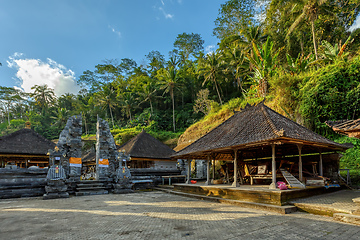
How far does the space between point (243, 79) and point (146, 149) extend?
Result: 22.0 metres

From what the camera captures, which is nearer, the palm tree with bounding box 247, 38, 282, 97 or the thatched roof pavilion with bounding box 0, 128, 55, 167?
the thatched roof pavilion with bounding box 0, 128, 55, 167

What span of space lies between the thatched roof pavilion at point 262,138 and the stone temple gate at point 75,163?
4.17 meters

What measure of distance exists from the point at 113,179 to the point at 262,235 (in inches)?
456

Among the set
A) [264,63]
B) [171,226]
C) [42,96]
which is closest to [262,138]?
[171,226]

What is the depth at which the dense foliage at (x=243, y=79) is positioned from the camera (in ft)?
47.5

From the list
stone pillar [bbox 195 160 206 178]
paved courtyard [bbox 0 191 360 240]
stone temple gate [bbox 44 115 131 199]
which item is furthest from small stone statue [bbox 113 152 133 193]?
stone pillar [bbox 195 160 206 178]

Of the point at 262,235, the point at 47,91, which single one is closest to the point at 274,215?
the point at 262,235

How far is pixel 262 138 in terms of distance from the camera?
8.00 meters

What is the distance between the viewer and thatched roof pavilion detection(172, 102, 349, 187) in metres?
8.13

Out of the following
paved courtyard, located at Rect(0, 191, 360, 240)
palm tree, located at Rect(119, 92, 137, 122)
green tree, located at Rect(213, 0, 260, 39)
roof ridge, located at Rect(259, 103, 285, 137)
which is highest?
green tree, located at Rect(213, 0, 260, 39)

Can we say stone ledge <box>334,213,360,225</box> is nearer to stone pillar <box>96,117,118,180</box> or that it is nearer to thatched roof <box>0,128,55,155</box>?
stone pillar <box>96,117,118,180</box>

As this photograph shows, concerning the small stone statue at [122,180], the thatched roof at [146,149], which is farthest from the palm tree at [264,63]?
the small stone statue at [122,180]

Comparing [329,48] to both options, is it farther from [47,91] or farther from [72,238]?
[47,91]

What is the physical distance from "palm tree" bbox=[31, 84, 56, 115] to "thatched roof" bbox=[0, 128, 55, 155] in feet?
144
